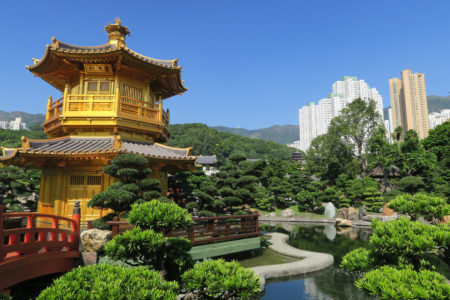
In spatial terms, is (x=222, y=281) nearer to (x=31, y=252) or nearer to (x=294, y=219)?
(x=31, y=252)

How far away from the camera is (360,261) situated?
4758mm

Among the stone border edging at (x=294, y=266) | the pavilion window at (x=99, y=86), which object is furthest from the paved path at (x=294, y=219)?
the pavilion window at (x=99, y=86)

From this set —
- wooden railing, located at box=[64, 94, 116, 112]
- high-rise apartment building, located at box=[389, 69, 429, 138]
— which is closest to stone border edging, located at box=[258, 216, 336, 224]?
wooden railing, located at box=[64, 94, 116, 112]

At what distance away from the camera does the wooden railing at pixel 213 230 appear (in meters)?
8.72

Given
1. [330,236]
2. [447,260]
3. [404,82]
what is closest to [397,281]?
[447,260]

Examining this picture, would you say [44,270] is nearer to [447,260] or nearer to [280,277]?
[280,277]

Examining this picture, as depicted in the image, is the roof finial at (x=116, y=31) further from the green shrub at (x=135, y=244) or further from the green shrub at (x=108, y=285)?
the green shrub at (x=108, y=285)

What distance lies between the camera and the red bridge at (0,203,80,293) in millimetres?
4777

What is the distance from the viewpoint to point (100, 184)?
35.2 ft

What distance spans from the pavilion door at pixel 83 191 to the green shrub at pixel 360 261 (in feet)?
30.9

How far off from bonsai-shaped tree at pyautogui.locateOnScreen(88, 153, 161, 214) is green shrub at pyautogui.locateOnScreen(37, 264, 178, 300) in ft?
15.3

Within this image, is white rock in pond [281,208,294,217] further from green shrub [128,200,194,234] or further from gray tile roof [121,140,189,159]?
green shrub [128,200,194,234]

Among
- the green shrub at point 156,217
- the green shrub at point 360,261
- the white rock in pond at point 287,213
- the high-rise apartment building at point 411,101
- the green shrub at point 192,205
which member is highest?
the high-rise apartment building at point 411,101

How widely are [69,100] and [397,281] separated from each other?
41.2 ft
